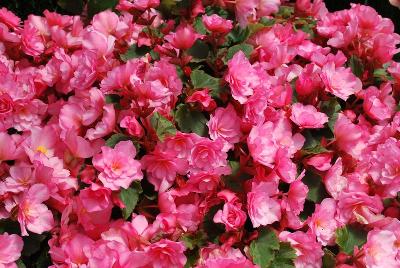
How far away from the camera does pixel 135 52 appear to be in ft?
6.70

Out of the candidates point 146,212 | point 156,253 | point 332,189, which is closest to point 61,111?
point 146,212

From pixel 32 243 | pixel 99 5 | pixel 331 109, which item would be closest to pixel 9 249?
pixel 32 243

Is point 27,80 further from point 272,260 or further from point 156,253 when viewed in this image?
point 272,260

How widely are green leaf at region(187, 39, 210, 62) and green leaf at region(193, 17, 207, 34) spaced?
0.12 meters

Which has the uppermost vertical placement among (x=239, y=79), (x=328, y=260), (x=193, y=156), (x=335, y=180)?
(x=239, y=79)

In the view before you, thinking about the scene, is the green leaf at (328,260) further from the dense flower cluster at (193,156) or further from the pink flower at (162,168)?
the pink flower at (162,168)

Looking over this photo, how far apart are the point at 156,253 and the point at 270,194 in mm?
321

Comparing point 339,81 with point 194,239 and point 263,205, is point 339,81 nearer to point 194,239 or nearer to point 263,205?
point 263,205

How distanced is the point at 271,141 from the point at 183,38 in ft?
1.35

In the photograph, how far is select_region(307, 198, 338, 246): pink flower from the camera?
174cm

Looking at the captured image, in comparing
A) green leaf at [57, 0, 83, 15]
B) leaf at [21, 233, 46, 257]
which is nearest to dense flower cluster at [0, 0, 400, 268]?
leaf at [21, 233, 46, 257]

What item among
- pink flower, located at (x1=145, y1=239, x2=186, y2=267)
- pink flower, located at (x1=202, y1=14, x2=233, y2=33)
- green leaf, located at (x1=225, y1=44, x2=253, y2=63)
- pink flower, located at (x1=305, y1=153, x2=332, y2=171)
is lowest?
pink flower, located at (x1=145, y1=239, x2=186, y2=267)

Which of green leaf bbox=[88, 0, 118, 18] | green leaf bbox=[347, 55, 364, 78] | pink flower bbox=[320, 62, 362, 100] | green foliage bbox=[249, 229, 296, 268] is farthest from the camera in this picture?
green leaf bbox=[88, 0, 118, 18]

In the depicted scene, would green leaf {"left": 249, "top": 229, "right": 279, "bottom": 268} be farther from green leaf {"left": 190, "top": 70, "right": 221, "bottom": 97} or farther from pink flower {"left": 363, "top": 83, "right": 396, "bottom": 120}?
pink flower {"left": 363, "top": 83, "right": 396, "bottom": 120}
